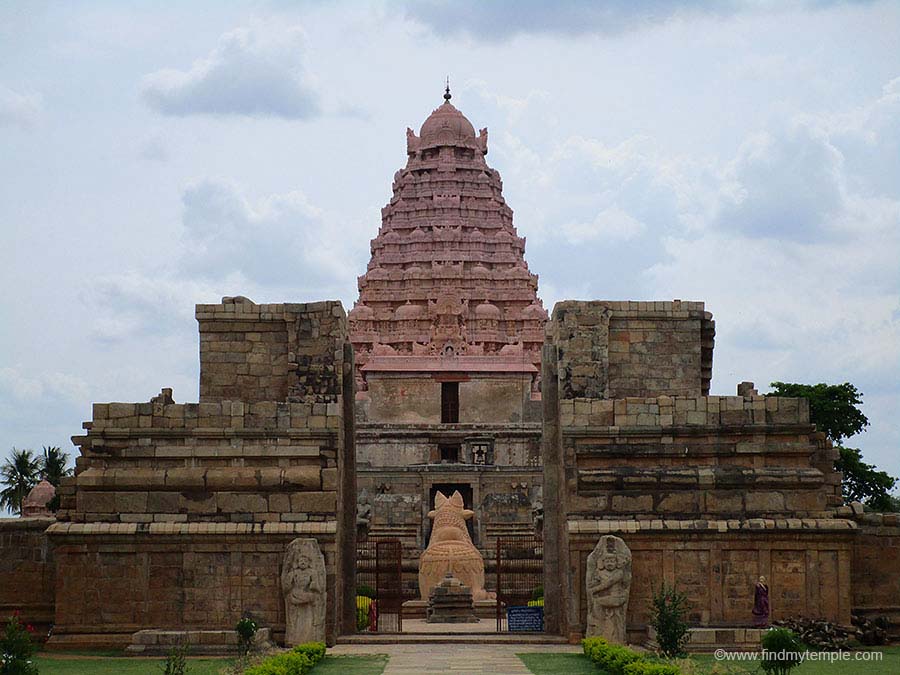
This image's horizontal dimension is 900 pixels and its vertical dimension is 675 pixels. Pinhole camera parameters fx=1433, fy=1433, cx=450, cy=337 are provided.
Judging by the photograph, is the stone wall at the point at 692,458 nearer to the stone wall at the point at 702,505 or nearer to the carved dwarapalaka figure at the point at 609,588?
the stone wall at the point at 702,505

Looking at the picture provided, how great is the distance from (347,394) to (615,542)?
6987 millimetres

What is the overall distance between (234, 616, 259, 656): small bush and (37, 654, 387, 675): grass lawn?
11.3 inches

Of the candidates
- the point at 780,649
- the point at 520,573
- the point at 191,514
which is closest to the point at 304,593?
the point at 191,514

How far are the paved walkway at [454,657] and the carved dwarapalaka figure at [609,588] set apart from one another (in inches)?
24.9

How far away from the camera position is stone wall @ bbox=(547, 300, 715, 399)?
27891 mm

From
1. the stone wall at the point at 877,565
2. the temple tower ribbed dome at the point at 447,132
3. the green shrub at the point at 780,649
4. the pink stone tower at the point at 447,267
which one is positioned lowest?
the green shrub at the point at 780,649

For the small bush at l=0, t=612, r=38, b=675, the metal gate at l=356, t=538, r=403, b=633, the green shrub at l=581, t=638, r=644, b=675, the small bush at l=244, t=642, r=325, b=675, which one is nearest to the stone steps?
the metal gate at l=356, t=538, r=403, b=633

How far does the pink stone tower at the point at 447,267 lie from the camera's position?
238ft

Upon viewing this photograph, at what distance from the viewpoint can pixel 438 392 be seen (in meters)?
63.2

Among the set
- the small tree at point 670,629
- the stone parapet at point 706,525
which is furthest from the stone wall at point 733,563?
the small tree at point 670,629

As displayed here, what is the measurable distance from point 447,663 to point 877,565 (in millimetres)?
9189

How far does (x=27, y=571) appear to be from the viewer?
26969 mm

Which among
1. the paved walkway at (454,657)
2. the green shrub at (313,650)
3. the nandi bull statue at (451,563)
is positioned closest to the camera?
the paved walkway at (454,657)

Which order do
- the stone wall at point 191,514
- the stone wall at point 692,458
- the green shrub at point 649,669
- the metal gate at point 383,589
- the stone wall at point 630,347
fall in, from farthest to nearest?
1. the metal gate at point 383,589
2. the stone wall at point 630,347
3. the stone wall at point 692,458
4. the stone wall at point 191,514
5. the green shrub at point 649,669
